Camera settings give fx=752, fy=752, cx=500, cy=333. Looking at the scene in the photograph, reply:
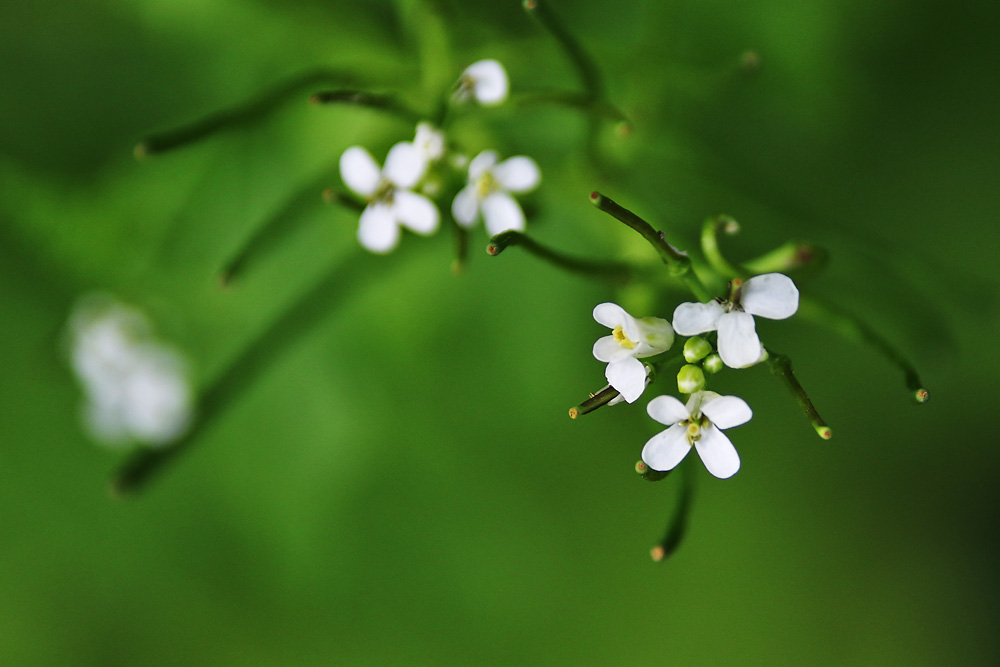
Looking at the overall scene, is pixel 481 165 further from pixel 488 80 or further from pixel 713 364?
pixel 713 364

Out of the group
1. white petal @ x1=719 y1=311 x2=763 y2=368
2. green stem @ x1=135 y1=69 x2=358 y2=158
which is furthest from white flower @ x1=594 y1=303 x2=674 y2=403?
green stem @ x1=135 y1=69 x2=358 y2=158

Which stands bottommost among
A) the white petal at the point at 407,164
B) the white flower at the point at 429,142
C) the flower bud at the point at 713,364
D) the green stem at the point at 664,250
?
the flower bud at the point at 713,364

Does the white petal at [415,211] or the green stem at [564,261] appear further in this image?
the white petal at [415,211]

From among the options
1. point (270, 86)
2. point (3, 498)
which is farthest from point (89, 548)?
point (270, 86)

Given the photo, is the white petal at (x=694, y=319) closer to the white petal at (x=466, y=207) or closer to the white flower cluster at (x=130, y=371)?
the white petal at (x=466, y=207)

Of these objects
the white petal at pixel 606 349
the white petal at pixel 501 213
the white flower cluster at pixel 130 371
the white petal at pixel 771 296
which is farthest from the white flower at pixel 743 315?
the white flower cluster at pixel 130 371

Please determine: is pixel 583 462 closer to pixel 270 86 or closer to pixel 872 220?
pixel 872 220

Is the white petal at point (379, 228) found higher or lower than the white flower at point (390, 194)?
lower
